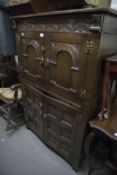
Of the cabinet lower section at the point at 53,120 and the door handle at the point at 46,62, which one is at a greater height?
the door handle at the point at 46,62

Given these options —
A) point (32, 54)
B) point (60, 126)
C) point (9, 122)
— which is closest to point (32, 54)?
point (32, 54)

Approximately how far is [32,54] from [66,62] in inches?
21.1

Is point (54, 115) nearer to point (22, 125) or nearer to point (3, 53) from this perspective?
point (22, 125)

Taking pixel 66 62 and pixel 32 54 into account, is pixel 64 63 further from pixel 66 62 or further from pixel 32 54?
pixel 32 54

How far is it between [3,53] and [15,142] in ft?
4.11

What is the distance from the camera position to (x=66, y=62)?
1.23 meters

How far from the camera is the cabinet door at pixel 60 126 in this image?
1395mm

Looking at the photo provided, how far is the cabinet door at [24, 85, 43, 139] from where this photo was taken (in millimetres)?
1728

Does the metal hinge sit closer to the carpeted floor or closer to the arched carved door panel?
the arched carved door panel

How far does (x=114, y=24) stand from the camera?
41.5 inches

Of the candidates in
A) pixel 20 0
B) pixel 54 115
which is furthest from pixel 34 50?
pixel 54 115

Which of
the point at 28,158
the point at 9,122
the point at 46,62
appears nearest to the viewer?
the point at 46,62

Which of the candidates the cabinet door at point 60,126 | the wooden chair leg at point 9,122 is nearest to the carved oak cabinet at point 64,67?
the cabinet door at point 60,126

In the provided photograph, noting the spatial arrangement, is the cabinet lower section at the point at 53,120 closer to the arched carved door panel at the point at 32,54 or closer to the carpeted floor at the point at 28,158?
the carpeted floor at the point at 28,158
